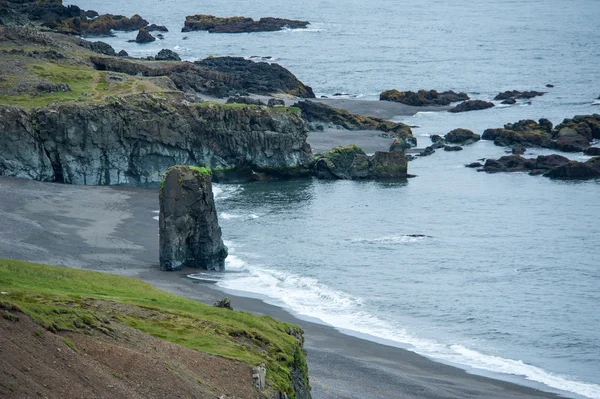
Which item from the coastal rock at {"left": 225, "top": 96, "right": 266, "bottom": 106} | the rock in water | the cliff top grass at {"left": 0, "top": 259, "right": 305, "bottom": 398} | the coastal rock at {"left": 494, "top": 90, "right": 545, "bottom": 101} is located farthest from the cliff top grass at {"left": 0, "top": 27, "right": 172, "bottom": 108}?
the coastal rock at {"left": 494, "top": 90, "right": 545, "bottom": 101}

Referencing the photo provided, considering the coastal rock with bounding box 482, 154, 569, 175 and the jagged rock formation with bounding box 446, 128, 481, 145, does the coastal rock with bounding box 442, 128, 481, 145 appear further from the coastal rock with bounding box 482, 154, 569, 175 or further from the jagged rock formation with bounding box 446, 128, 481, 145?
the coastal rock with bounding box 482, 154, 569, 175

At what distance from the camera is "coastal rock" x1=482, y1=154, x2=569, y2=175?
249 feet

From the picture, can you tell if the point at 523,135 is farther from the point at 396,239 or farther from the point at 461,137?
the point at 396,239

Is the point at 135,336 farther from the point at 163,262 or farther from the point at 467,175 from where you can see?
the point at 467,175

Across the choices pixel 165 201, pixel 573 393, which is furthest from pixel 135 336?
pixel 165 201

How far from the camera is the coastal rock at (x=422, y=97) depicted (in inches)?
4343

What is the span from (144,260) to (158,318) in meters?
19.6

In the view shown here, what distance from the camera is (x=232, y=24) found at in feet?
620

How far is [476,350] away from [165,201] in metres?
17.2

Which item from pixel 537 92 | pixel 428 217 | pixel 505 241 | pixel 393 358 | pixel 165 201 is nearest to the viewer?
pixel 393 358

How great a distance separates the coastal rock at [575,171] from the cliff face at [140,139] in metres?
21.3

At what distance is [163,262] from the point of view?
44.2m

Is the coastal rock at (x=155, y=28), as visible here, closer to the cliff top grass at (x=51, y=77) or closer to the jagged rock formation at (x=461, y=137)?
the cliff top grass at (x=51, y=77)

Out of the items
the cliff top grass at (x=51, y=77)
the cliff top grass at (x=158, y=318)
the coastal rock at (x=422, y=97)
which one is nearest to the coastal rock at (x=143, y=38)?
the coastal rock at (x=422, y=97)
